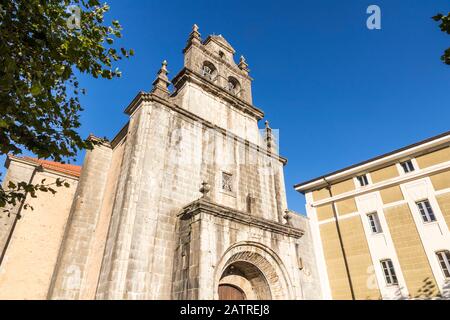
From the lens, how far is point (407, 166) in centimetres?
1939

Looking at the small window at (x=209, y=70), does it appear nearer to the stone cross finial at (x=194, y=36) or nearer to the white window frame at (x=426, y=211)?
the stone cross finial at (x=194, y=36)

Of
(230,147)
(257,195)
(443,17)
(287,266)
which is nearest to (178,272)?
(287,266)

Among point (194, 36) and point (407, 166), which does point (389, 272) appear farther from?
point (194, 36)

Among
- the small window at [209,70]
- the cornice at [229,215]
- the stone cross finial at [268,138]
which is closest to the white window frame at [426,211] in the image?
the stone cross finial at [268,138]

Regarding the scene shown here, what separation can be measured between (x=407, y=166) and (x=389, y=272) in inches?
285

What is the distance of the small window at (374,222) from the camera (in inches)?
749

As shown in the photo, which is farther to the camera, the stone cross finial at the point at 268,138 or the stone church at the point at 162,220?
the stone cross finial at the point at 268,138

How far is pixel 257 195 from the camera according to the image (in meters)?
13.4

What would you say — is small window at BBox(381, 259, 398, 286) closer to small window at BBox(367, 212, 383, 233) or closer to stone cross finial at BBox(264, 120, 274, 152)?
small window at BBox(367, 212, 383, 233)

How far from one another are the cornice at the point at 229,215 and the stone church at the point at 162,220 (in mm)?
38

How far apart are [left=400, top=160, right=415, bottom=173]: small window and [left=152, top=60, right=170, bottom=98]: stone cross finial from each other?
16.9 m

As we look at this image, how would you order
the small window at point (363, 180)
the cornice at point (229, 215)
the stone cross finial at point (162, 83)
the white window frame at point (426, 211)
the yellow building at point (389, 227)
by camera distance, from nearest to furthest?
the cornice at point (229, 215) → the stone cross finial at point (162, 83) → the yellow building at point (389, 227) → the white window frame at point (426, 211) → the small window at point (363, 180)

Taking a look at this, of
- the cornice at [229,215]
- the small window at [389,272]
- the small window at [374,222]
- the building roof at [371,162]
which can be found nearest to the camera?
the cornice at [229,215]
